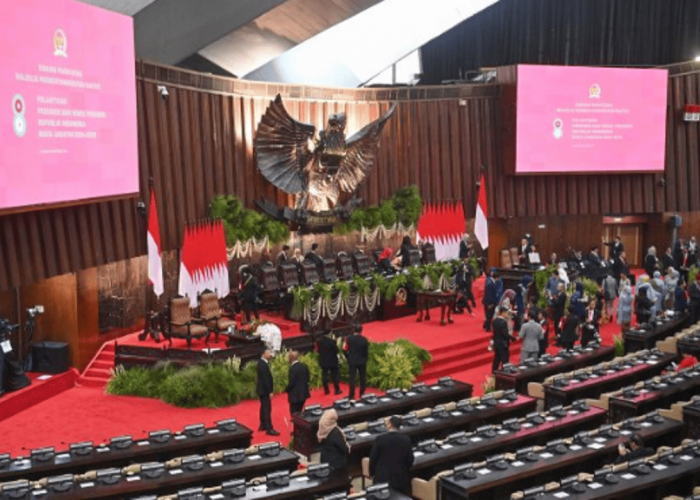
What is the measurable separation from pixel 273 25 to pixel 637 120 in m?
9.72

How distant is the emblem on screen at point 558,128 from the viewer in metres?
22.2

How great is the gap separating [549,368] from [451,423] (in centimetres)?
315

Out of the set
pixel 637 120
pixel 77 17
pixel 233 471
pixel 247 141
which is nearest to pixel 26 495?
pixel 233 471

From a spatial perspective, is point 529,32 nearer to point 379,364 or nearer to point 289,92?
point 289,92

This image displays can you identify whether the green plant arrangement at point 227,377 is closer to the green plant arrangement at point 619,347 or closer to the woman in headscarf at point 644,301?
the green plant arrangement at point 619,347

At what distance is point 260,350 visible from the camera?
45.6ft

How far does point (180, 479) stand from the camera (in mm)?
8234

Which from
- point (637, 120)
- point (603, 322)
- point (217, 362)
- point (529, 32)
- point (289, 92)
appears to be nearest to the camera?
point (217, 362)

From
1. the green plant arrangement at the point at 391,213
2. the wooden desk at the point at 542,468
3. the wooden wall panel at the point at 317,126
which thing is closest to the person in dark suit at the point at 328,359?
the wooden wall panel at the point at 317,126

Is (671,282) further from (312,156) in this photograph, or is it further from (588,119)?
→ (312,156)

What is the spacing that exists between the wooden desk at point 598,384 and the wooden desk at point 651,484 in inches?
105

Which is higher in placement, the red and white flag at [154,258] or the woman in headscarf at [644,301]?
the red and white flag at [154,258]

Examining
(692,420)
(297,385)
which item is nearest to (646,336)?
(692,420)

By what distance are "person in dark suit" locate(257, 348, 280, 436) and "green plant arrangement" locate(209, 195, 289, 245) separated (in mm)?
6532
